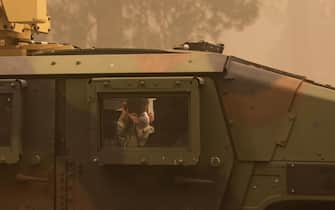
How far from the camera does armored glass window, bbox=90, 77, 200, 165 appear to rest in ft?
13.2

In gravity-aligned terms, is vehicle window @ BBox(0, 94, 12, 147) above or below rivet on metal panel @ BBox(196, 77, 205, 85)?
below

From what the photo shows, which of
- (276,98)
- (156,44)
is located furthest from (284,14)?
(276,98)

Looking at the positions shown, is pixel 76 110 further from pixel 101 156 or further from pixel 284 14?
pixel 284 14

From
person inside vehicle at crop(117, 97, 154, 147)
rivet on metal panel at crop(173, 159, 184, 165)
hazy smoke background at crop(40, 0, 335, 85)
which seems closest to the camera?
rivet on metal panel at crop(173, 159, 184, 165)

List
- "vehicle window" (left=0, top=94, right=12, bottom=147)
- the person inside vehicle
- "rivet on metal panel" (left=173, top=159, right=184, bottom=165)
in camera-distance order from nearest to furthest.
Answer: "rivet on metal panel" (left=173, top=159, right=184, bottom=165) → the person inside vehicle → "vehicle window" (left=0, top=94, right=12, bottom=147)

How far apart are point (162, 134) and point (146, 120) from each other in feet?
0.42

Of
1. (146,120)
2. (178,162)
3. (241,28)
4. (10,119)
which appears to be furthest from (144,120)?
(241,28)

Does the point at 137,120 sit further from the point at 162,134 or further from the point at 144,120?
the point at 162,134

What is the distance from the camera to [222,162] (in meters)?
4.07

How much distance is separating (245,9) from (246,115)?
9.64m

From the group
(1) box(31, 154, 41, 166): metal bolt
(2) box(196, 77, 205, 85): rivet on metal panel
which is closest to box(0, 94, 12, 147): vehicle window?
(1) box(31, 154, 41, 166): metal bolt

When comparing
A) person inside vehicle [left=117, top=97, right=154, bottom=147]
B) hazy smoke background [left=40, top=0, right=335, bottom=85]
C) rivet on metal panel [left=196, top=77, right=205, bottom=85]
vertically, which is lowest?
hazy smoke background [left=40, top=0, right=335, bottom=85]

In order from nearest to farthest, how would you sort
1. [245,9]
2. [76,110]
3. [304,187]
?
[304,187] < [76,110] < [245,9]

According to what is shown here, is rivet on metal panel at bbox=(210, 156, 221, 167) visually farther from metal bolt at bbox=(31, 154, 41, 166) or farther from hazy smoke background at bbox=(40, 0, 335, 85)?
hazy smoke background at bbox=(40, 0, 335, 85)
